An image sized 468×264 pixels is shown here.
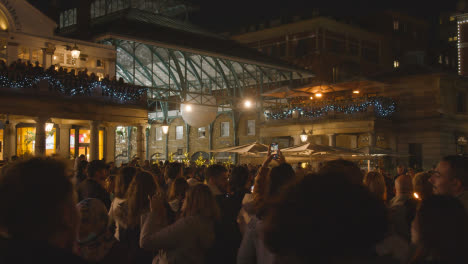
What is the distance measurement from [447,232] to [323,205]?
111cm

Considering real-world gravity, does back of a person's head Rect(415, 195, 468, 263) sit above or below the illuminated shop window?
below

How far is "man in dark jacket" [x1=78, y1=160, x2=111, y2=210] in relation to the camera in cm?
670

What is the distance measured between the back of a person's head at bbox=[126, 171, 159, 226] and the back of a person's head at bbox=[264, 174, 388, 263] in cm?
334

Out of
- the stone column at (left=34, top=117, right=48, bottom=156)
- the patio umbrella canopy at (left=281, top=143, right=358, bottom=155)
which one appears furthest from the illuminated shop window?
the patio umbrella canopy at (left=281, top=143, right=358, bottom=155)

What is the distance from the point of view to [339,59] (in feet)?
139

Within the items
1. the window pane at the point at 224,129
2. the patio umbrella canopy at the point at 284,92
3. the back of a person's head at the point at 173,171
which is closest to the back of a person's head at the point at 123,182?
the back of a person's head at the point at 173,171

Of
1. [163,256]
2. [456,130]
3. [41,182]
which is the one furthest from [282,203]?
[456,130]

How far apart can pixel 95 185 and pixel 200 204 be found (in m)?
2.75

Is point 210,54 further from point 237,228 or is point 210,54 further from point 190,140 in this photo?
point 237,228

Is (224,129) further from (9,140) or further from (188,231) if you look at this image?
(188,231)

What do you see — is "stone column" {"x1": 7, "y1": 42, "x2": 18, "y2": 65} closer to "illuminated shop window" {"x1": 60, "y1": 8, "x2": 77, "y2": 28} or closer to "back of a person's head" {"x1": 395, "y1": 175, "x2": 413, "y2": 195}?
"illuminated shop window" {"x1": 60, "y1": 8, "x2": 77, "y2": 28}

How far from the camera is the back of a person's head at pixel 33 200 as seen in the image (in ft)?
7.26

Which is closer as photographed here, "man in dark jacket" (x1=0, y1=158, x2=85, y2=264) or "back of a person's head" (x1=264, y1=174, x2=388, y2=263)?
"back of a person's head" (x1=264, y1=174, x2=388, y2=263)

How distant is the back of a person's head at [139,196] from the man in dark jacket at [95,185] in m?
1.60
